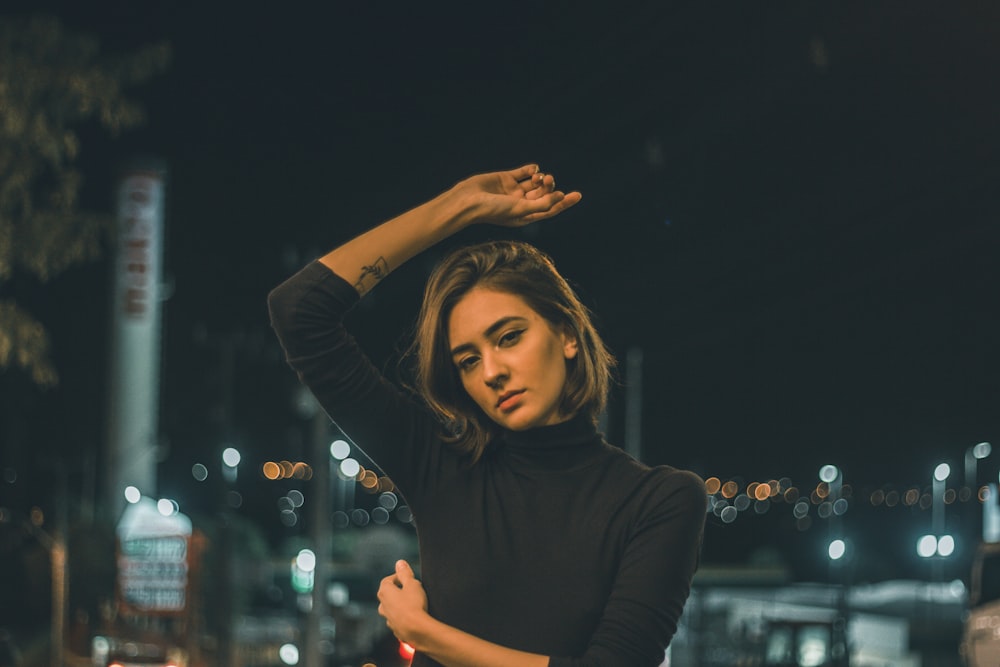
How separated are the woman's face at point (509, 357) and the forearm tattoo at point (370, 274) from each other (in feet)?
0.49

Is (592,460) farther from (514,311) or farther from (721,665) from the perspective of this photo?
(721,665)

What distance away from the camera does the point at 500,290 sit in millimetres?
2453

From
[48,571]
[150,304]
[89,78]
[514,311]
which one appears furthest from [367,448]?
[150,304]

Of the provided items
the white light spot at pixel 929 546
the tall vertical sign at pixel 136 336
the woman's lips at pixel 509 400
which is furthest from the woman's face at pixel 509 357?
the white light spot at pixel 929 546

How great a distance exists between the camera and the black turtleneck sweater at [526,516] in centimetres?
227

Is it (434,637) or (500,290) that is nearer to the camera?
(434,637)

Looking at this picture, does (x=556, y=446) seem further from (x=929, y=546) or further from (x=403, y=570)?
(x=929, y=546)

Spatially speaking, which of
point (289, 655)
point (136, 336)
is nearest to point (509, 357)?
point (289, 655)

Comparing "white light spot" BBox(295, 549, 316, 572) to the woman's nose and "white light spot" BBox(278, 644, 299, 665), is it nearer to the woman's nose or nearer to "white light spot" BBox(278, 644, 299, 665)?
"white light spot" BBox(278, 644, 299, 665)

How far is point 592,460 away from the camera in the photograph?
243 cm

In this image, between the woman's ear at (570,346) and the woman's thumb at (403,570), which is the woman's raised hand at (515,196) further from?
the woman's thumb at (403,570)

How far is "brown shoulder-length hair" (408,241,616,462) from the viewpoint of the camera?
8.08ft

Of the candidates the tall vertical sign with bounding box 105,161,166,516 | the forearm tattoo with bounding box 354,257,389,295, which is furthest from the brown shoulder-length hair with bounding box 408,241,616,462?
the tall vertical sign with bounding box 105,161,166,516

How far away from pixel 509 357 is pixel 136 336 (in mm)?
53136
